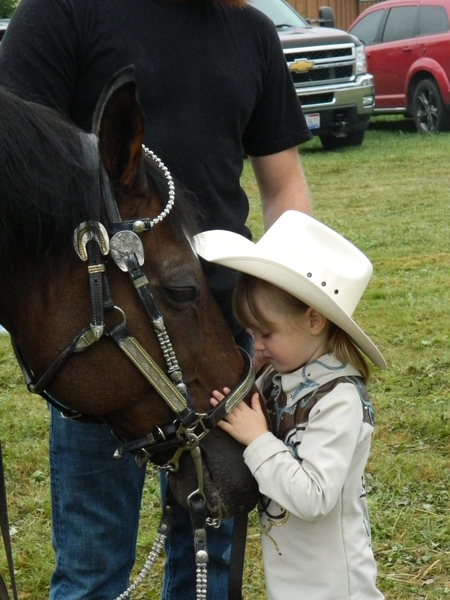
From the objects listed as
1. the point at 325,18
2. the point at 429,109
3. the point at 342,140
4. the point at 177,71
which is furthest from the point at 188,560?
the point at 429,109

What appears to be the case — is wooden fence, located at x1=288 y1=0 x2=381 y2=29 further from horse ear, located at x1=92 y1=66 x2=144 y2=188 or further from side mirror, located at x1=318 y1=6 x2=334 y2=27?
horse ear, located at x1=92 y1=66 x2=144 y2=188

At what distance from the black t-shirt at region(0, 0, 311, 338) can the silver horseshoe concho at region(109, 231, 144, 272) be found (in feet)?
1.46

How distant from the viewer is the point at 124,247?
1.98 m

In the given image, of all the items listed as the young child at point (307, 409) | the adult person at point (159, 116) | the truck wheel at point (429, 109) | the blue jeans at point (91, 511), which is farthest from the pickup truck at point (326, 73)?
the young child at point (307, 409)

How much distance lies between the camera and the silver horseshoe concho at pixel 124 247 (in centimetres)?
197

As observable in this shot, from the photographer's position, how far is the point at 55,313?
200 cm

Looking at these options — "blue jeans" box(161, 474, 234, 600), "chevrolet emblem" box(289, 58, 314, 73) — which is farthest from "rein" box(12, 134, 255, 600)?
"chevrolet emblem" box(289, 58, 314, 73)

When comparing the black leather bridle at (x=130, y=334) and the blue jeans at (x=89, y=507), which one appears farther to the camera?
the blue jeans at (x=89, y=507)

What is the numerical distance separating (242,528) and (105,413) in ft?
1.57

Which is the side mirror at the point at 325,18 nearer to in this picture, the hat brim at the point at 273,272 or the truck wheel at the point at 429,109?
the truck wheel at the point at 429,109

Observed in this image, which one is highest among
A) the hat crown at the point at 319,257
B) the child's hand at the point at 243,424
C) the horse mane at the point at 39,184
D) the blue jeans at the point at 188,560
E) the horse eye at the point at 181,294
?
the horse mane at the point at 39,184

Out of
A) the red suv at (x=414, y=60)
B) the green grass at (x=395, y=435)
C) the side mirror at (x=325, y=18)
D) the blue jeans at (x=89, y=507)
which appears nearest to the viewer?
the blue jeans at (x=89, y=507)

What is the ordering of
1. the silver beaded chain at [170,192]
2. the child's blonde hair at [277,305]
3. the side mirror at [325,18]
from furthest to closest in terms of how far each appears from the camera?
the side mirror at [325,18]
the child's blonde hair at [277,305]
the silver beaded chain at [170,192]

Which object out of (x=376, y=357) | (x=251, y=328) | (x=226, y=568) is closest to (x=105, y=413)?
(x=251, y=328)
